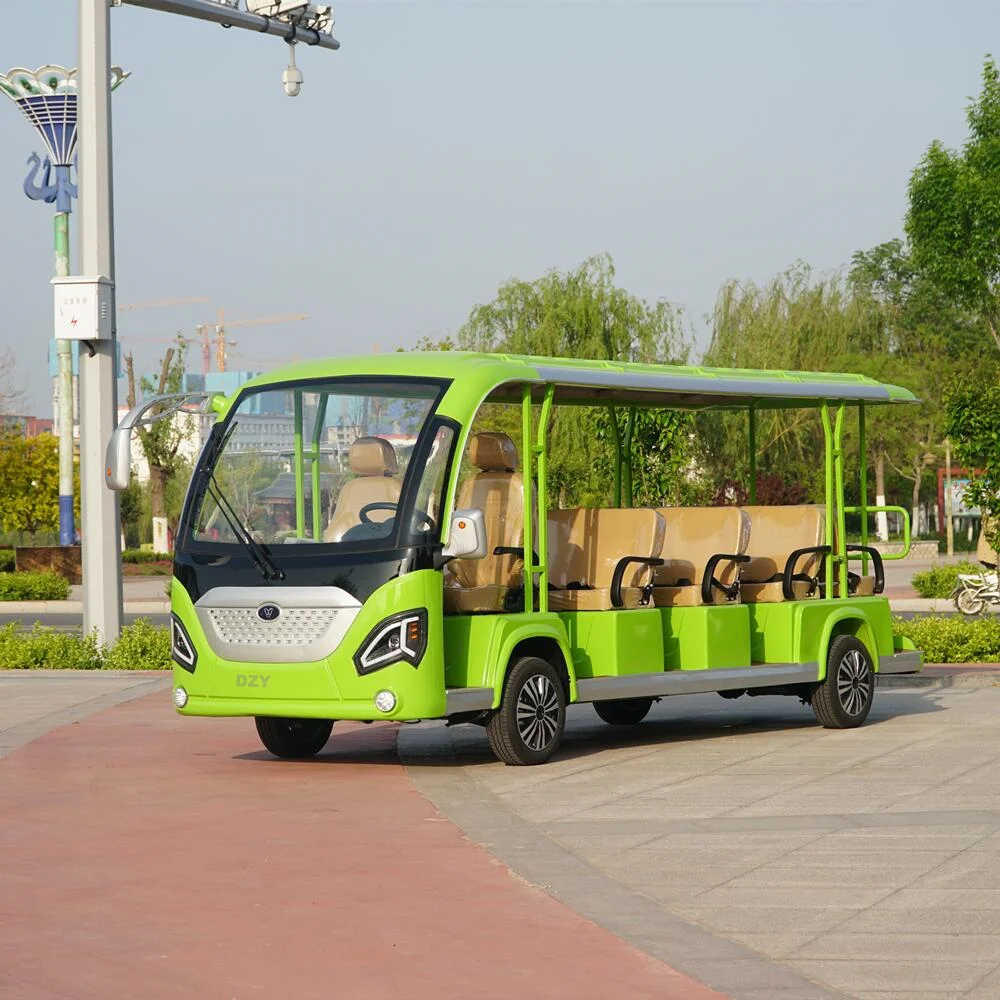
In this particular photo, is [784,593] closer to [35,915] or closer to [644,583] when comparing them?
[644,583]

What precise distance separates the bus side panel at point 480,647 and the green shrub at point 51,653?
889 cm

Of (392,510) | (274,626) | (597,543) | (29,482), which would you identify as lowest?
(274,626)

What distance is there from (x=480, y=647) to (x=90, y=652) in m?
9.12

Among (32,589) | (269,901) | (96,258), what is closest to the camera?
(269,901)

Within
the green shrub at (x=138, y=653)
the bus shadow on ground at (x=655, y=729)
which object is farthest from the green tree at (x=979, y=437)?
the green shrub at (x=138, y=653)

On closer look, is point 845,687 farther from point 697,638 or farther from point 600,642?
point 600,642

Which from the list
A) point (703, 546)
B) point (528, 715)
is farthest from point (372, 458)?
point (703, 546)

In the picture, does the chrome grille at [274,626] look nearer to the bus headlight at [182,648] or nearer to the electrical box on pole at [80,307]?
the bus headlight at [182,648]

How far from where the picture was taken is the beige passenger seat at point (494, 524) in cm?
1194

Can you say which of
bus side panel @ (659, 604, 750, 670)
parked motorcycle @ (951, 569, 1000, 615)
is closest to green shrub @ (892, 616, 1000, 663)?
bus side panel @ (659, 604, 750, 670)

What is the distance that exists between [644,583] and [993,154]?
30.7 m

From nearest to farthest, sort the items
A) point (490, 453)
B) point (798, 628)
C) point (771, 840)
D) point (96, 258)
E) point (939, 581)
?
1. point (771, 840)
2. point (490, 453)
3. point (798, 628)
4. point (96, 258)
5. point (939, 581)

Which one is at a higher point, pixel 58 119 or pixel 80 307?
pixel 58 119

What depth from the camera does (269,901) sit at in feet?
24.8
